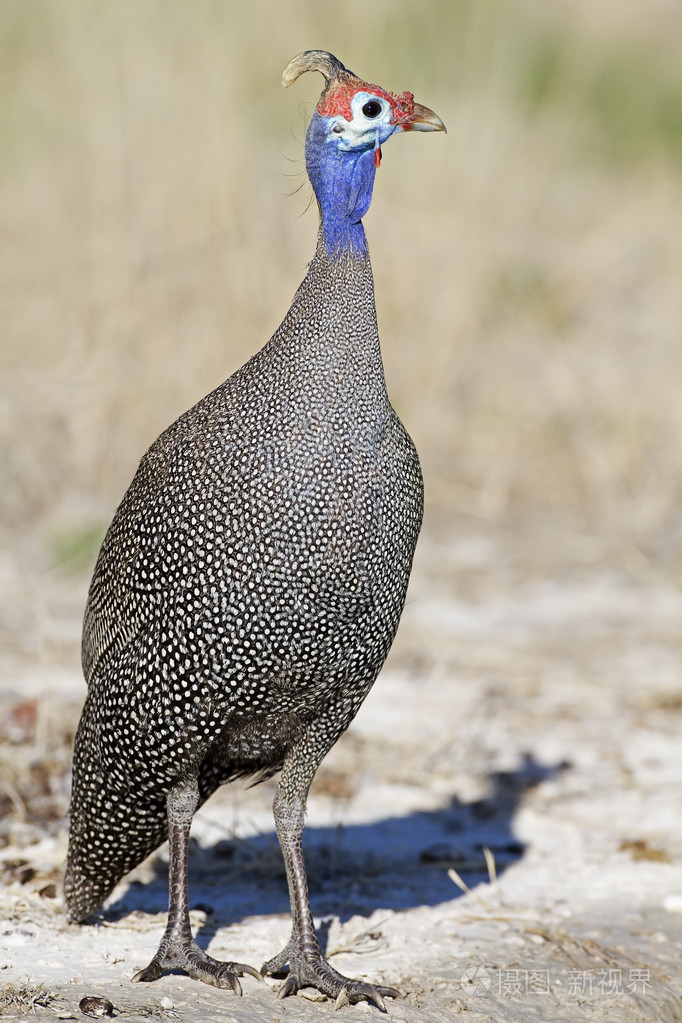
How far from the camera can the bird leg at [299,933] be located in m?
3.09

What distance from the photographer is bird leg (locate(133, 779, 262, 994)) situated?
10.1ft

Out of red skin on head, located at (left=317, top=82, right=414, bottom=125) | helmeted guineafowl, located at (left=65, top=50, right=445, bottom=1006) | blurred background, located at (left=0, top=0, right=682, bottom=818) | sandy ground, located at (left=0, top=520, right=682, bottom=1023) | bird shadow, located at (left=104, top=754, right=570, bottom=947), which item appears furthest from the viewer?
blurred background, located at (left=0, top=0, right=682, bottom=818)

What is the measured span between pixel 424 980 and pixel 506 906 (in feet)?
2.07

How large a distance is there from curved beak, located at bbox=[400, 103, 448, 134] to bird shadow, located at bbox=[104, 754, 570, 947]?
212 centimetres

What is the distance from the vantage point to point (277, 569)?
114 inches

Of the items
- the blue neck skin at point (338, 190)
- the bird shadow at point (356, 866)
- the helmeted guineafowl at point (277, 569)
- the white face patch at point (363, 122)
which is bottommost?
the bird shadow at point (356, 866)

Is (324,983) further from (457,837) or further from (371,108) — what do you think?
(371,108)

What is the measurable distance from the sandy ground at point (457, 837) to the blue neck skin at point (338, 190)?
0.94 m

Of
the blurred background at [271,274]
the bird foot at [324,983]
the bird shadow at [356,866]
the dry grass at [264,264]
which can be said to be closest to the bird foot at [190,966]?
the bird foot at [324,983]

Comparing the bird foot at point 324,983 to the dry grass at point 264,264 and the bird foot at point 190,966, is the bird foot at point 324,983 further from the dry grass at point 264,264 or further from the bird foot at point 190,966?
the dry grass at point 264,264

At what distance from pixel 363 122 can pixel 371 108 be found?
38mm

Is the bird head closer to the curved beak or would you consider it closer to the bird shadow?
the curved beak

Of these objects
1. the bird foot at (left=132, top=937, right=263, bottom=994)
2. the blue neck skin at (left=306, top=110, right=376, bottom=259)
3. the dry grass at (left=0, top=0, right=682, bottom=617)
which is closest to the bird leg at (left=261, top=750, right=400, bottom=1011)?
the bird foot at (left=132, top=937, right=263, bottom=994)

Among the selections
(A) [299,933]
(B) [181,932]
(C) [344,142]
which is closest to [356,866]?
(A) [299,933]
